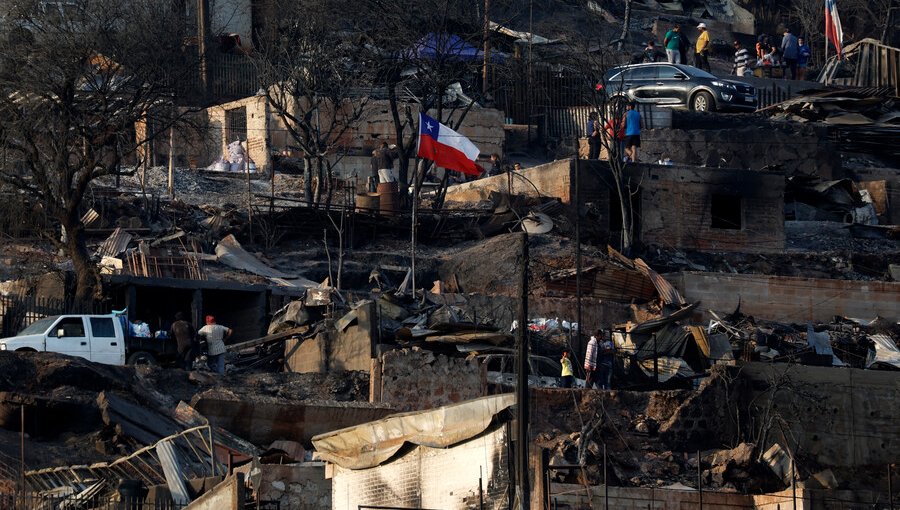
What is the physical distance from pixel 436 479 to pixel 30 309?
12.9 m

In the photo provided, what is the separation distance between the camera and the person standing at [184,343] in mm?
28344

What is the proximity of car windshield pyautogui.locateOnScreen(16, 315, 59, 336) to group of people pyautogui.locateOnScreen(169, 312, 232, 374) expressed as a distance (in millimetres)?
1884

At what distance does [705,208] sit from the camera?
3853 cm

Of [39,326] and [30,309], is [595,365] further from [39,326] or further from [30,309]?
[30,309]

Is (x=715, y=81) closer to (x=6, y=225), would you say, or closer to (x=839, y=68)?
(x=839, y=68)

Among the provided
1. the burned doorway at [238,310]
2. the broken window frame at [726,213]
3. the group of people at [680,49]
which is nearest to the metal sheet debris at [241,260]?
the burned doorway at [238,310]

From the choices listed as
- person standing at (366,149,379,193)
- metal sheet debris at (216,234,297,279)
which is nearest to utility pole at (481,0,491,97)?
person standing at (366,149,379,193)

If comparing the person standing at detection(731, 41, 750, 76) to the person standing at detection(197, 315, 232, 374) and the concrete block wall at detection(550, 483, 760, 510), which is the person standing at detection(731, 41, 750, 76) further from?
the concrete block wall at detection(550, 483, 760, 510)

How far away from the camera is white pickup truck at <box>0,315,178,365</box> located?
27.4 metres

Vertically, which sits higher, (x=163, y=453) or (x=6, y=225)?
(x=6, y=225)

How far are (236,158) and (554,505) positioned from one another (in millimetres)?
21296

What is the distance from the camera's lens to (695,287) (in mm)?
34812

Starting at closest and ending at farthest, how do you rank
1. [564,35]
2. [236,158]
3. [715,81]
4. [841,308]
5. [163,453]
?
[163,453] → [841,308] → [236,158] → [715,81] → [564,35]

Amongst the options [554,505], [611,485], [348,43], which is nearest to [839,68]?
[348,43]
